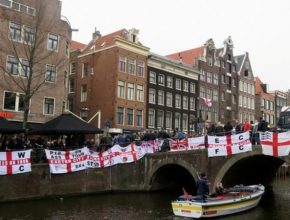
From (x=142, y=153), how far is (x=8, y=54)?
1449cm

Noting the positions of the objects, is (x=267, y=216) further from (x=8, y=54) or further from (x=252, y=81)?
(x=252, y=81)

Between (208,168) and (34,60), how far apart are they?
17.7m

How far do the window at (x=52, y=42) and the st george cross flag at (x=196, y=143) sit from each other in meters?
17.8

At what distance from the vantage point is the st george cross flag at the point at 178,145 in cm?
2631

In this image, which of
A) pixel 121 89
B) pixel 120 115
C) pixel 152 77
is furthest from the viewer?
pixel 152 77

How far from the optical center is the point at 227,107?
199ft

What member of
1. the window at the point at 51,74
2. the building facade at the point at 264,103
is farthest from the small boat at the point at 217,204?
the building facade at the point at 264,103

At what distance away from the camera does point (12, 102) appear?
34.3 meters

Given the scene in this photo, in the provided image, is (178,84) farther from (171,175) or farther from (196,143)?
(196,143)

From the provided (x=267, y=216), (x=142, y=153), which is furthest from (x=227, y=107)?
(x=267, y=216)

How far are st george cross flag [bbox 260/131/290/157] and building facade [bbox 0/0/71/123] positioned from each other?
1709 cm

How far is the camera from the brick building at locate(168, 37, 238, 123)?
183 feet

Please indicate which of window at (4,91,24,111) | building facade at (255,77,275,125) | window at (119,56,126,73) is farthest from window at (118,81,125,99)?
building facade at (255,77,275,125)

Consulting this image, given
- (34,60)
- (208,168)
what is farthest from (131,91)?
(208,168)
